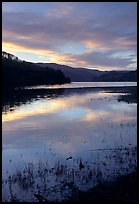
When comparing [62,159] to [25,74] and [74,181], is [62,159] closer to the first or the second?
[74,181]

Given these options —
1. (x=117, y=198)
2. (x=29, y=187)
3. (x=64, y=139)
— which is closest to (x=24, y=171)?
(x=29, y=187)

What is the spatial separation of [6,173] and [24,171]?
2.28 ft

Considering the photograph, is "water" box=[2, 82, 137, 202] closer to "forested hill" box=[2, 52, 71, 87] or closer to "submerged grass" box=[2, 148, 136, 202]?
"submerged grass" box=[2, 148, 136, 202]

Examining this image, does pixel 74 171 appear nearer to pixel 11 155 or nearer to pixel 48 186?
pixel 48 186

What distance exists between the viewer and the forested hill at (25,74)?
101500mm

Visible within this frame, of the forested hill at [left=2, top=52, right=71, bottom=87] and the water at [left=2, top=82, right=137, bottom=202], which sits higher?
the forested hill at [left=2, top=52, right=71, bottom=87]

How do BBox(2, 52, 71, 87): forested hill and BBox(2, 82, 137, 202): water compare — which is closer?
BBox(2, 82, 137, 202): water

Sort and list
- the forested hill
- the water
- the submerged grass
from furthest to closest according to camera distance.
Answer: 1. the forested hill
2. the water
3. the submerged grass

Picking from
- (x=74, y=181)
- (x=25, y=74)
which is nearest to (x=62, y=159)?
(x=74, y=181)

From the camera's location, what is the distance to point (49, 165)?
12539 mm

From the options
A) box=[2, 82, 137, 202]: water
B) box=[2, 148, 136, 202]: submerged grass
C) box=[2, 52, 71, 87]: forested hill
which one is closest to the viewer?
box=[2, 148, 136, 202]: submerged grass

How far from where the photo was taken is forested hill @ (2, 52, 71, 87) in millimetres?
101500

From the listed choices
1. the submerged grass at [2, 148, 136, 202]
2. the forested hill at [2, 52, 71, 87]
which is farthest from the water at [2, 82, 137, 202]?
the forested hill at [2, 52, 71, 87]

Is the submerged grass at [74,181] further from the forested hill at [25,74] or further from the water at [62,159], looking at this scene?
the forested hill at [25,74]
